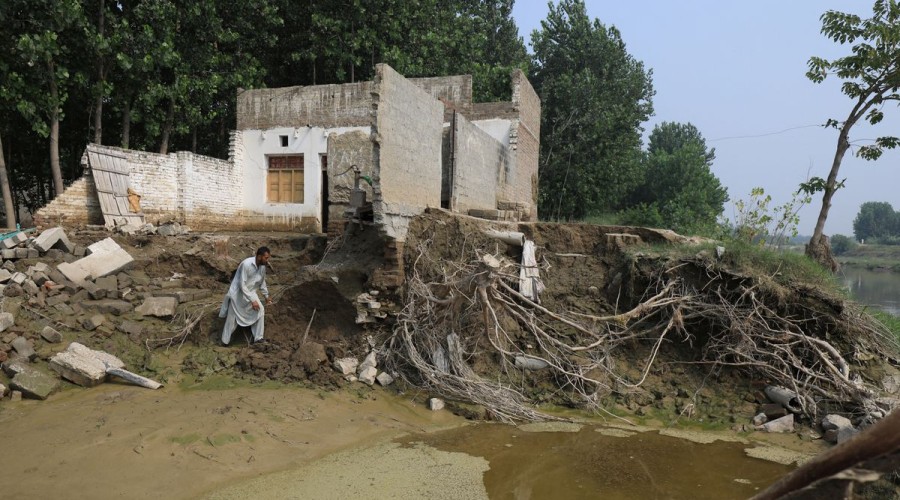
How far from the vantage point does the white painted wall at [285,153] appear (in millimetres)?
13844

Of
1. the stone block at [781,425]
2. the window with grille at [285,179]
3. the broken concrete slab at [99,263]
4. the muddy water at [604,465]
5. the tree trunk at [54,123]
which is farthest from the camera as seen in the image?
the window with grille at [285,179]

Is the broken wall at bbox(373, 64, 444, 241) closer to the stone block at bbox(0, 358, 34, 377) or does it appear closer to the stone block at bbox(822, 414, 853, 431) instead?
the stone block at bbox(0, 358, 34, 377)

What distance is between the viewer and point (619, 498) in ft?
12.5

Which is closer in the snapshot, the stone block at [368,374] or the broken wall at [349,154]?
the stone block at [368,374]

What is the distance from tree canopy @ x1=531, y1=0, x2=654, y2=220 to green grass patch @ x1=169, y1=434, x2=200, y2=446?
17909mm

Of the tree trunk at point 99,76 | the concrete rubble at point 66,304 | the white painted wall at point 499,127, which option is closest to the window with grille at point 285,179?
the tree trunk at point 99,76

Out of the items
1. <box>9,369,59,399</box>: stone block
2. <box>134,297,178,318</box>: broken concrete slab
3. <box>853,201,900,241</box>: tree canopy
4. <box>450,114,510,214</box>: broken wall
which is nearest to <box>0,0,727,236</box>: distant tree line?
<box>134,297,178,318</box>: broken concrete slab

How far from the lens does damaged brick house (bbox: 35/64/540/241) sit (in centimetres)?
679

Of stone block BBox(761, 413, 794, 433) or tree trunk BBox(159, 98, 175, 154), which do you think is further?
tree trunk BBox(159, 98, 175, 154)

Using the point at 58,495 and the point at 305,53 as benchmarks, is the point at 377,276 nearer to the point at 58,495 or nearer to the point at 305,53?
the point at 58,495

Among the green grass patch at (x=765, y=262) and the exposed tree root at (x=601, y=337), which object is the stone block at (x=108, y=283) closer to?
the exposed tree root at (x=601, y=337)

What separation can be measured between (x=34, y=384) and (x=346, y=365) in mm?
3139

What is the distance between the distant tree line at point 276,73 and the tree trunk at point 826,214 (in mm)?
6677

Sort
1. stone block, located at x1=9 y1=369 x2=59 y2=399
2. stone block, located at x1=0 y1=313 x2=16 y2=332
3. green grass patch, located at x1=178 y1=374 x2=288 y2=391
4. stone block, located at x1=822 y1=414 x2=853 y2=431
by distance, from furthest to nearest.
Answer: stone block, located at x1=0 y1=313 x2=16 y2=332 < green grass patch, located at x1=178 y1=374 x2=288 y2=391 < stone block, located at x1=9 y1=369 x2=59 y2=399 < stone block, located at x1=822 y1=414 x2=853 y2=431
